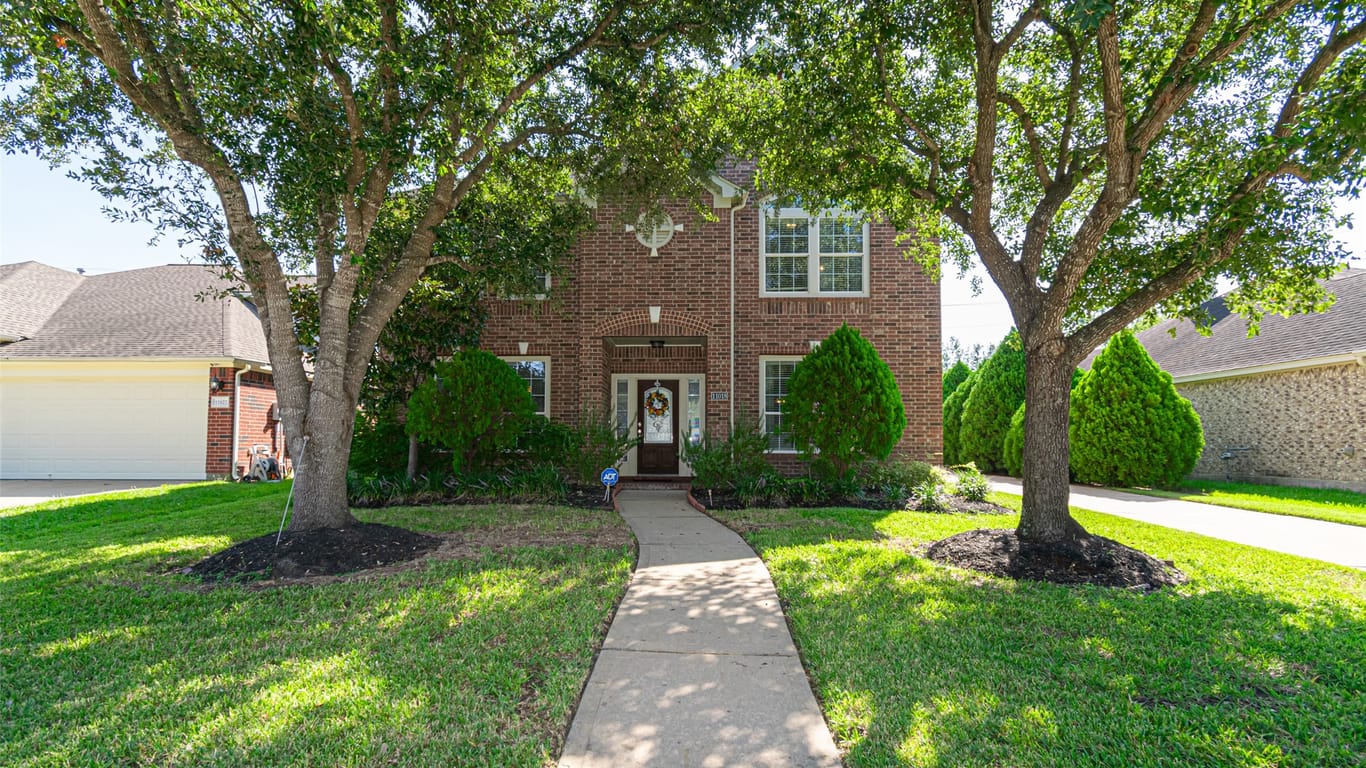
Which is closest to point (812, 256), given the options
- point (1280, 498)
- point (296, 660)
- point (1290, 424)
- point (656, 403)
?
point (656, 403)

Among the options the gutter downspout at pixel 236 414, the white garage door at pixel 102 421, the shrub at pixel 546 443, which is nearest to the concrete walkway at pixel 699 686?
the shrub at pixel 546 443

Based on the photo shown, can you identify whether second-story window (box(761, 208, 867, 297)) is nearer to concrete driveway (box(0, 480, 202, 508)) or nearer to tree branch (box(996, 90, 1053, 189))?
tree branch (box(996, 90, 1053, 189))

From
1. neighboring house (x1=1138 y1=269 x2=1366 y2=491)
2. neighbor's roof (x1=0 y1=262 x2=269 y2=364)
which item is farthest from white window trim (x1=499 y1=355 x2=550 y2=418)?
neighboring house (x1=1138 y1=269 x2=1366 y2=491)

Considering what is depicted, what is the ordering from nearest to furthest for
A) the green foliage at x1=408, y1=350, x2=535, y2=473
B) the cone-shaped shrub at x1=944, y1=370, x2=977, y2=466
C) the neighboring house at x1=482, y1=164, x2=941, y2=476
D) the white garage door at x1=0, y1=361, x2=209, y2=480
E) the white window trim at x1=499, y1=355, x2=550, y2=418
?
the green foliage at x1=408, y1=350, x2=535, y2=473 → the neighboring house at x1=482, y1=164, x2=941, y2=476 → the white window trim at x1=499, y1=355, x2=550, y2=418 → the white garage door at x1=0, y1=361, x2=209, y2=480 → the cone-shaped shrub at x1=944, y1=370, x2=977, y2=466

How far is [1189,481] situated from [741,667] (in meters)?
16.8

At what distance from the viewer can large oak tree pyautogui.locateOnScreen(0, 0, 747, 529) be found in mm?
5152

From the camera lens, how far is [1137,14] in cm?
639

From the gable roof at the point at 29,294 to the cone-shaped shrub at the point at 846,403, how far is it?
1749 cm

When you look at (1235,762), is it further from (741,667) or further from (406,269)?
(406,269)

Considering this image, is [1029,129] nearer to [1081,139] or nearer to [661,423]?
[1081,139]

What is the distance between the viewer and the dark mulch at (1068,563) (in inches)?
205

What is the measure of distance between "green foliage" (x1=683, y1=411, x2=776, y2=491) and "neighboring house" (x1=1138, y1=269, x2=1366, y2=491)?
1072 cm

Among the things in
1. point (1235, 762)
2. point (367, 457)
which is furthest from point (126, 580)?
point (1235, 762)

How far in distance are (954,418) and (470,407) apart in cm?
1592
